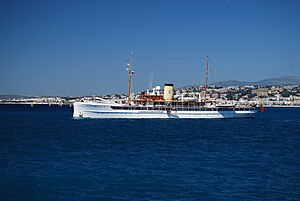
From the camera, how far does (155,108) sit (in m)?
81.3

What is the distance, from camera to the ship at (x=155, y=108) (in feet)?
254

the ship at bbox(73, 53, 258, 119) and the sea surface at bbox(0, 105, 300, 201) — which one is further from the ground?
the ship at bbox(73, 53, 258, 119)

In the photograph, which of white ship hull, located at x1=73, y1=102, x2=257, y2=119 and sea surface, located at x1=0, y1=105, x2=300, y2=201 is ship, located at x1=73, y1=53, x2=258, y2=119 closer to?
white ship hull, located at x1=73, y1=102, x2=257, y2=119

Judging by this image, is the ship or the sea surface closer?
the sea surface

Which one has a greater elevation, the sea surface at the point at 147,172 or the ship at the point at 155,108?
the ship at the point at 155,108

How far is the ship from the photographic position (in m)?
77.4

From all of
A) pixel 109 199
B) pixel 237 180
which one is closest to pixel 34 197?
pixel 109 199

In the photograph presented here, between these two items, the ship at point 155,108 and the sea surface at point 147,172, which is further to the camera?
the ship at point 155,108

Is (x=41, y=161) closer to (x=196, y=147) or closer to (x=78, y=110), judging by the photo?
(x=196, y=147)

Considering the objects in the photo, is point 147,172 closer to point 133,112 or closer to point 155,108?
point 133,112

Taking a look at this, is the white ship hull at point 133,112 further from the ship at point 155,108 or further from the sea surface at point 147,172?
the sea surface at point 147,172

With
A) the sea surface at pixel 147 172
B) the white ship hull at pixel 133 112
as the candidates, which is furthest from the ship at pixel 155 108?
the sea surface at pixel 147 172

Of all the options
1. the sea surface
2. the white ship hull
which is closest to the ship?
the white ship hull

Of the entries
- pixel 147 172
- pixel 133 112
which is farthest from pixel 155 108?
pixel 147 172
